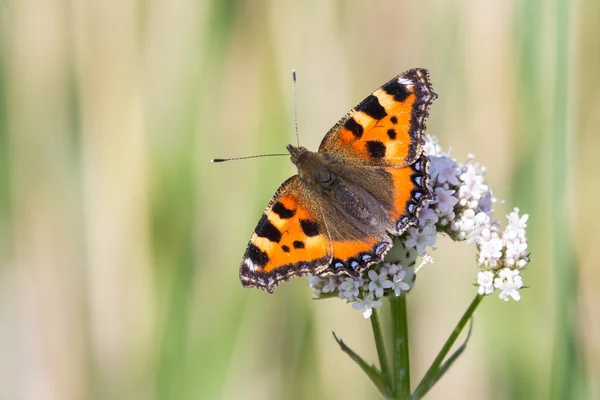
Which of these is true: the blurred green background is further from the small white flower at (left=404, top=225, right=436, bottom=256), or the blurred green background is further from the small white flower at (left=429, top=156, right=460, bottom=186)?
the small white flower at (left=404, top=225, right=436, bottom=256)

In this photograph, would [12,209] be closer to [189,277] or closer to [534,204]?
[189,277]

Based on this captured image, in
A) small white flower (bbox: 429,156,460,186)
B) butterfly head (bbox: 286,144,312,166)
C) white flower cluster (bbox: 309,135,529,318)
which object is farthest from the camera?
butterfly head (bbox: 286,144,312,166)

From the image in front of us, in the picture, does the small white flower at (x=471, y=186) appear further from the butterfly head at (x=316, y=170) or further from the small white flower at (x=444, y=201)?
the butterfly head at (x=316, y=170)

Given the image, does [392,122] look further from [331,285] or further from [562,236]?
[562,236]

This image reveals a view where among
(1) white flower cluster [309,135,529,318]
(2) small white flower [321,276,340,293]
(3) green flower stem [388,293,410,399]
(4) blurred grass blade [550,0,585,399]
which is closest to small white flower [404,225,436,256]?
(1) white flower cluster [309,135,529,318]

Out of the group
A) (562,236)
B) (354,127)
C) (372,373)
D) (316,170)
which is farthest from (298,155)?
(562,236)

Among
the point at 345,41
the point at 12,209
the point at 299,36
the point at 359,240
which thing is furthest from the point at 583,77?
the point at 12,209
